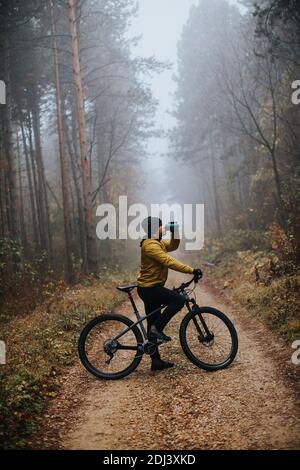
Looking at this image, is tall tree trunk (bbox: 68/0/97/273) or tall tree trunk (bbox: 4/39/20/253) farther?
tall tree trunk (bbox: 4/39/20/253)

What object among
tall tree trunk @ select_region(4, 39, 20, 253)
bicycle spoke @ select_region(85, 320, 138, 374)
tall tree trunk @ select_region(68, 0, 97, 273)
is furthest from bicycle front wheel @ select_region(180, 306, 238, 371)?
tall tree trunk @ select_region(4, 39, 20, 253)

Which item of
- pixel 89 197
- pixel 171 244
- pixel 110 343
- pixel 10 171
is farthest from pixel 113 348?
pixel 10 171

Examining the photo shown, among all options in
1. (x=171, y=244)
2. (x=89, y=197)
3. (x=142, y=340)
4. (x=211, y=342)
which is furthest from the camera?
(x=89, y=197)

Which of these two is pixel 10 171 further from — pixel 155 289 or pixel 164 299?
pixel 164 299

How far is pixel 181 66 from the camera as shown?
37031 millimetres

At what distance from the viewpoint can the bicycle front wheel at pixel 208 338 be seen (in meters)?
6.75

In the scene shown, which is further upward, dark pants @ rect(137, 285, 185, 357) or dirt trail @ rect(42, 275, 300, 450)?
dark pants @ rect(137, 285, 185, 357)

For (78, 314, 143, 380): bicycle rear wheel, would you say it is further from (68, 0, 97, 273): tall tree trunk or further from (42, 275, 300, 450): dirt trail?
(68, 0, 97, 273): tall tree trunk

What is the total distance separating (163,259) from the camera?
6.65 metres

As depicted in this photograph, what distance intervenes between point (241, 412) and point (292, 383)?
3.76ft

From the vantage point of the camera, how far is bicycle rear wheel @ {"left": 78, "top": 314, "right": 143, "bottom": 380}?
6.66 metres

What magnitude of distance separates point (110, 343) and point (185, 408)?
5.65 feet

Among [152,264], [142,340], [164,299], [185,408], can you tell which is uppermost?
[152,264]
